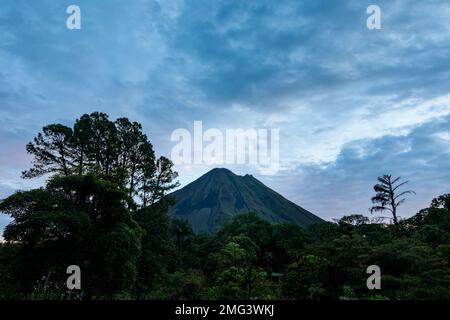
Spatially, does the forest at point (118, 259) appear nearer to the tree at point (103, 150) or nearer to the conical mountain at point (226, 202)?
the tree at point (103, 150)

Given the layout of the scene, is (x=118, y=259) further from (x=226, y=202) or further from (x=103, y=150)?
(x=226, y=202)

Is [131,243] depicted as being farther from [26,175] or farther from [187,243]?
[187,243]

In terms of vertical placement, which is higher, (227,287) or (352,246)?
(352,246)

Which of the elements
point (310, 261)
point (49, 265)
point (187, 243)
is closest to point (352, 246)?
point (310, 261)

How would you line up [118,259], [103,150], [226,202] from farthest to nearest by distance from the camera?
1. [226,202]
2. [103,150]
3. [118,259]

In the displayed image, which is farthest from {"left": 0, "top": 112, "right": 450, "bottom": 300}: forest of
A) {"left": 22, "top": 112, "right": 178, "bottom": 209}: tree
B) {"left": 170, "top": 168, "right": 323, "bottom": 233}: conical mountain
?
{"left": 170, "top": 168, "right": 323, "bottom": 233}: conical mountain

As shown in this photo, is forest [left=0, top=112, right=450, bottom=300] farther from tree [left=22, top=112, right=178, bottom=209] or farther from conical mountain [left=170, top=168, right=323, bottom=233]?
conical mountain [left=170, top=168, right=323, bottom=233]

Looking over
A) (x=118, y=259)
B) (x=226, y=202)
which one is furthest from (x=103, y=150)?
(x=226, y=202)

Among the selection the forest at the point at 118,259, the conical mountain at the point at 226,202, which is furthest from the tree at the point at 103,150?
the conical mountain at the point at 226,202

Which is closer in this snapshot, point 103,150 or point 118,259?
point 118,259
